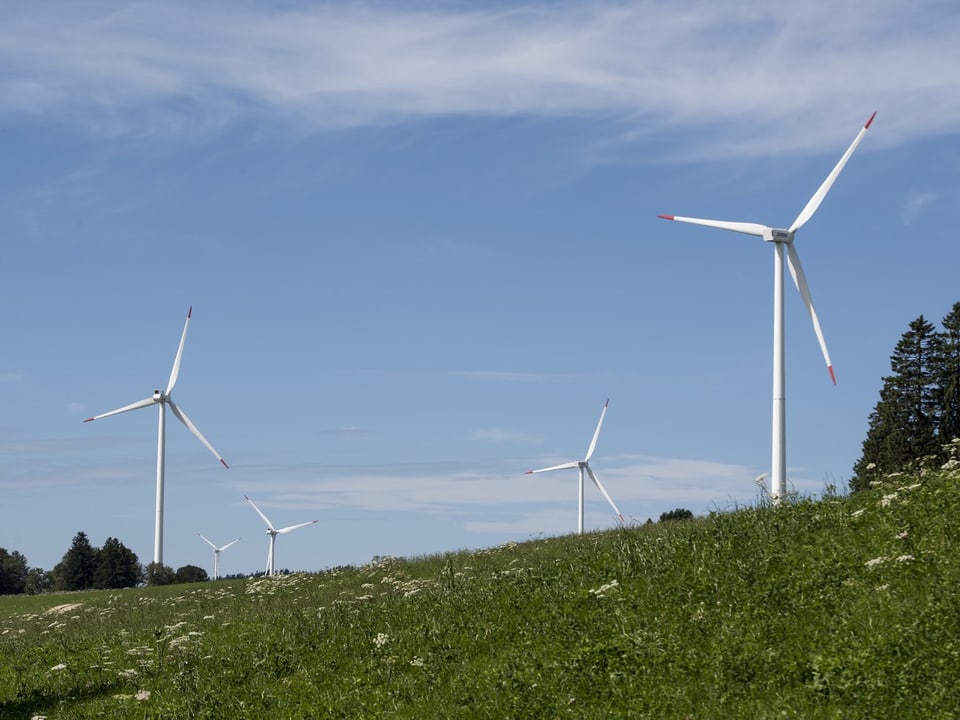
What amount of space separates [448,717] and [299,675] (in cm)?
483

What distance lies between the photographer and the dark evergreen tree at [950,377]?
75500 mm

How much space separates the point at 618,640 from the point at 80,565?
4278 inches

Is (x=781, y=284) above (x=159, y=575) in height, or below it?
above

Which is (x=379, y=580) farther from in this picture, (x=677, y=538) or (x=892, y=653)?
(x=892, y=653)

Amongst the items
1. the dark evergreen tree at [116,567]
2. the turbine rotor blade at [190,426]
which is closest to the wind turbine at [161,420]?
the turbine rotor blade at [190,426]

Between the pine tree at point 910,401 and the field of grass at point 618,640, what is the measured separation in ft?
182

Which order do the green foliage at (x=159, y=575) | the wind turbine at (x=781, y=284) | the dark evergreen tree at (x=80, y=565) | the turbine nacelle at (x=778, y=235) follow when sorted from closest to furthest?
the wind turbine at (x=781, y=284) < the turbine nacelle at (x=778, y=235) < the green foliage at (x=159, y=575) < the dark evergreen tree at (x=80, y=565)

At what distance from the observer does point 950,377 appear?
76.2 m

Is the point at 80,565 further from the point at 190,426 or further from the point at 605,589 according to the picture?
the point at 605,589

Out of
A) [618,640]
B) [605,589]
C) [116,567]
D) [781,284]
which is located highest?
[781,284]

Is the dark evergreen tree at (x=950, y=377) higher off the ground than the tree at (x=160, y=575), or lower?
higher

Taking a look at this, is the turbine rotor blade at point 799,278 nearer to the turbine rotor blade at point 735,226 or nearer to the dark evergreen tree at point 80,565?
the turbine rotor blade at point 735,226

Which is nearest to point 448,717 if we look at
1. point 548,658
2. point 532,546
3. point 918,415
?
point 548,658

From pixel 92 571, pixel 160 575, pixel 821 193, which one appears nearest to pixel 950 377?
pixel 821 193
